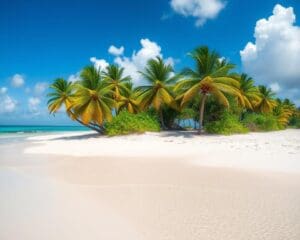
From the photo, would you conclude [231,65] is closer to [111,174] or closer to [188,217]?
[111,174]

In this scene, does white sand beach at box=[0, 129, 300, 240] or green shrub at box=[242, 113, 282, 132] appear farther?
green shrub at box=[242, 113, 282, 132]

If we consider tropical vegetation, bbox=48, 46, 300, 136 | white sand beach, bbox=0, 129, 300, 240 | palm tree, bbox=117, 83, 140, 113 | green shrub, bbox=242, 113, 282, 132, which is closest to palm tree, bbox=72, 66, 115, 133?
tropical vegetation, bbox=48, 46, 300, 136

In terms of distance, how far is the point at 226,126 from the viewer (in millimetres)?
20812

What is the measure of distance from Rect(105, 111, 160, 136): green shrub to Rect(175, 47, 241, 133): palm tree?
15.2ft

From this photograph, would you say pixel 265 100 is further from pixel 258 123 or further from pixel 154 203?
pixel 154 203

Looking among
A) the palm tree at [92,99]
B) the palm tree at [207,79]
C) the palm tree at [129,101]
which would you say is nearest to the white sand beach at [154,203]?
the palm tree at [207,79]

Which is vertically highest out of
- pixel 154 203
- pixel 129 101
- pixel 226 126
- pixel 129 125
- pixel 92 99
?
pixel 129 101

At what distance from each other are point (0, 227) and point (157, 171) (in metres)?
4.86

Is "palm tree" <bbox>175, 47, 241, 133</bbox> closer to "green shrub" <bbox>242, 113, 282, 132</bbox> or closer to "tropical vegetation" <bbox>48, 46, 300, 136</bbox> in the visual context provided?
"tropical vegetation" <bbox>48, 46, 300, 136</bbox>

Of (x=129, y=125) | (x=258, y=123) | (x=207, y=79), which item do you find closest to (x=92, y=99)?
(x=129, y=125)

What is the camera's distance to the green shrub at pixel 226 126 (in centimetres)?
2066

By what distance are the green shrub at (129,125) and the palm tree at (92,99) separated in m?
0.85

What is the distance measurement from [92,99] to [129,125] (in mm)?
4049

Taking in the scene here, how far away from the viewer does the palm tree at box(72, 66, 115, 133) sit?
2273cm
